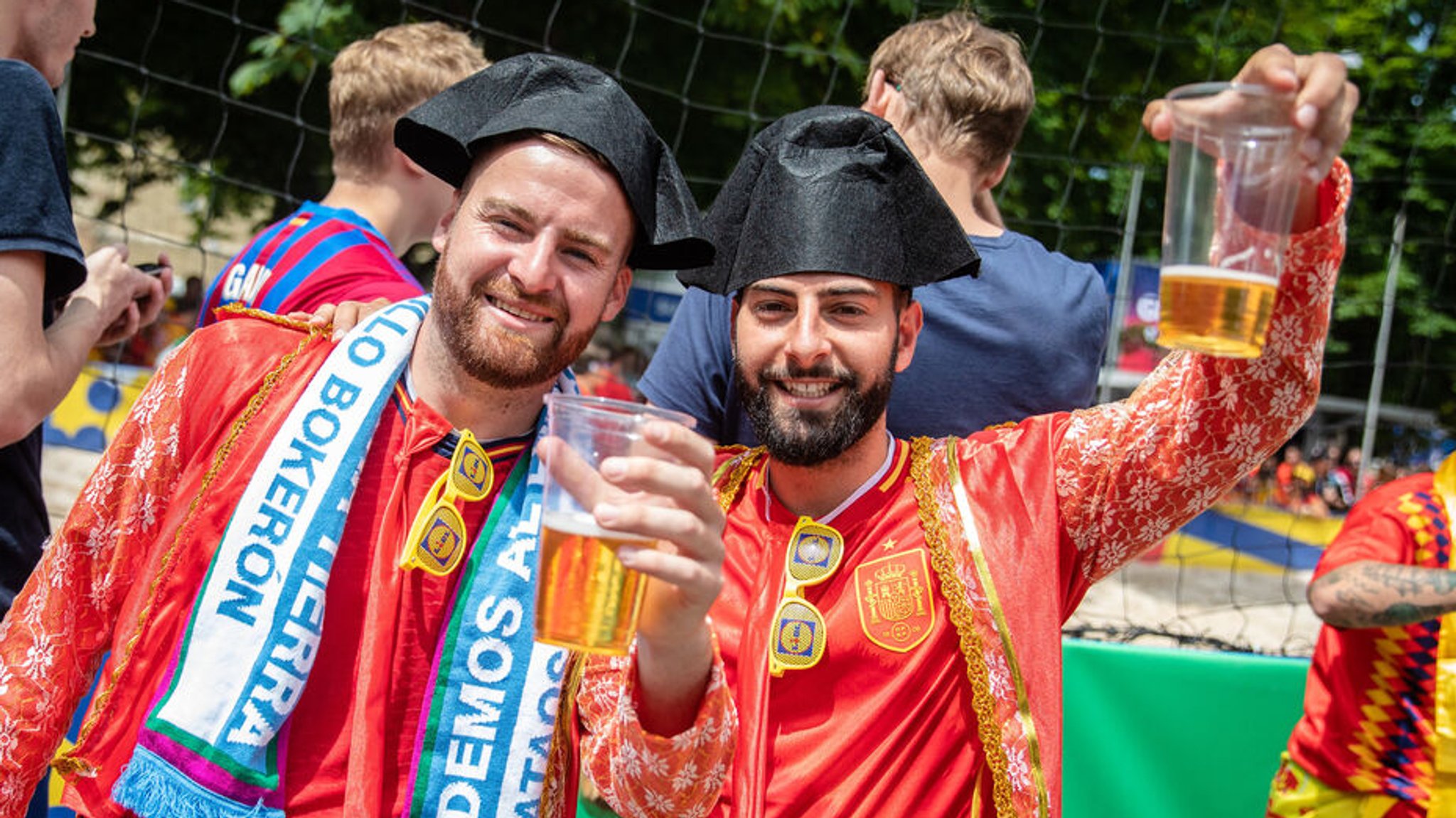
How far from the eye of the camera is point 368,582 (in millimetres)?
1796

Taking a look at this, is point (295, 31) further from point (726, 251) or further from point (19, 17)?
point (726, 251)

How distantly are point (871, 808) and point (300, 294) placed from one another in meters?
1.72

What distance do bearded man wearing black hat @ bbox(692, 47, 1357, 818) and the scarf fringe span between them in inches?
27.8

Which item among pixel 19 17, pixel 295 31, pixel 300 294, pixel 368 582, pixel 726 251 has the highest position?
pixel 295 31

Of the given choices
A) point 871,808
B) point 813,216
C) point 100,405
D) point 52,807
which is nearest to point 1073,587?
point 871,808

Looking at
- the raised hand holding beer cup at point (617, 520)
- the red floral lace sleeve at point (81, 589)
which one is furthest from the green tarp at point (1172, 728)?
the red floral lace sleeve at point (81, 589)

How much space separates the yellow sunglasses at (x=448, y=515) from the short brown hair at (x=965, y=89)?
4.25ft

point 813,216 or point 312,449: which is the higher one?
point 813,216

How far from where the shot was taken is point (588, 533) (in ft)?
4.43

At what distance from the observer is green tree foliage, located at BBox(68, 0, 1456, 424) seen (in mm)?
7145

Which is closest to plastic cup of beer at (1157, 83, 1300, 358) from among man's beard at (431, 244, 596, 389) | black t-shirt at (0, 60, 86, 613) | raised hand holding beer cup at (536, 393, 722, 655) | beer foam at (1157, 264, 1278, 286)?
beer foam at (1157, 264, 1278, 286)

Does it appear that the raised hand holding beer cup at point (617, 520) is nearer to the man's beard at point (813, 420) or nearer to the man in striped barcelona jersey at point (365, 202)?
the man's beard at point (813, 420)

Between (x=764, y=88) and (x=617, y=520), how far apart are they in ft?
22.4

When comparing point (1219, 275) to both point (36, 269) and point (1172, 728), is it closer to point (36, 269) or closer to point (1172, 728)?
point (36, 269)
